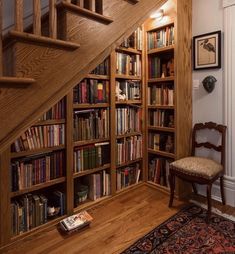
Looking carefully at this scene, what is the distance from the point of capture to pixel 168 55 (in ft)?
9.05

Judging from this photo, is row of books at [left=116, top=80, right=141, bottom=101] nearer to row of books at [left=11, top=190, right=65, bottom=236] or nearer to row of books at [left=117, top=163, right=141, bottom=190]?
row of books at [left=117, top=163, right=141, bottom=190]

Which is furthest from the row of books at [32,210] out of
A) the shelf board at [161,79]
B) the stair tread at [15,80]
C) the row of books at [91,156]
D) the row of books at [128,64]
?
the shelf board at [161,79]

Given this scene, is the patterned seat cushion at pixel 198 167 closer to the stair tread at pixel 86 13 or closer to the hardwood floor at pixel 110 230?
the hardwood floor at pixel 110 230

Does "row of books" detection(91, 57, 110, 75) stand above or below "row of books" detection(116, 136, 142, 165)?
above

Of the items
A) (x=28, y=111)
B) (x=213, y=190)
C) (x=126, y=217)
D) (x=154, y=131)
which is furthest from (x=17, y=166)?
(x=213, y=190)

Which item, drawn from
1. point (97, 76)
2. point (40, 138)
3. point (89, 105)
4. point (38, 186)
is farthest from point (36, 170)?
point (97, 76)

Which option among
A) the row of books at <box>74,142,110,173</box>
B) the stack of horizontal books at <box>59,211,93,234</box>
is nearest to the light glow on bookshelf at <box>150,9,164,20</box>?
the row of books at <box>74,142,110,173</box>

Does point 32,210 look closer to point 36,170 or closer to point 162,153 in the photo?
point 36,170

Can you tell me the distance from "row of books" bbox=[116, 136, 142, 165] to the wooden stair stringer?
4.70ft

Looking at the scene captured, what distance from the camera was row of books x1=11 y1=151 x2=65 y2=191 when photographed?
6.05 feet

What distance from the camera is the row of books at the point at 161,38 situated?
254 cm

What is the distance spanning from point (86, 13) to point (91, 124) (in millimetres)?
1301

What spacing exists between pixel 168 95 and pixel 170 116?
25 cm

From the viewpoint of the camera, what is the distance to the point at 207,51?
8.05 feet
